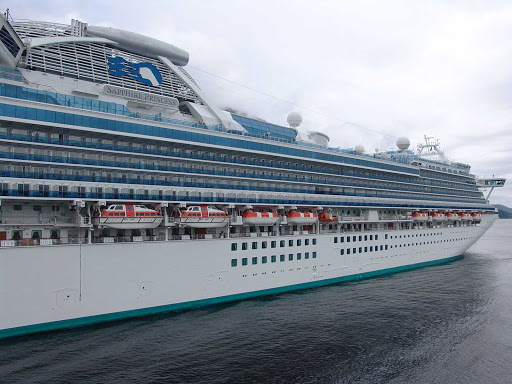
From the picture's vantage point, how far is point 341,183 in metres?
37.4

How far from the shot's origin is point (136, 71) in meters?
28.0

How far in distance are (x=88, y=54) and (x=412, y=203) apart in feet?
125

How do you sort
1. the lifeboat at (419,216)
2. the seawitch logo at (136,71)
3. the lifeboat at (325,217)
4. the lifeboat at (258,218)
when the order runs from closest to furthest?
the seawitch logo at (136,71) → the lifeboat at (258,218) → the lifeboat at (325,217) → the lifeboat at (419,216)

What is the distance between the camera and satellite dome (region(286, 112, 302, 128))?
39.7m

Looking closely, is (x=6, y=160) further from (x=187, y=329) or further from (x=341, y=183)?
(x=341, y=183)

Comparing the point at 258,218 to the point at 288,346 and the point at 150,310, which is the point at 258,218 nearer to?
the point at 150,310

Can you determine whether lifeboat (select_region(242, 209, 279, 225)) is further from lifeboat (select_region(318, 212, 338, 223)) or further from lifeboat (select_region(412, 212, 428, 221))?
lifeboat (select_region(412, 212, 428, 221))

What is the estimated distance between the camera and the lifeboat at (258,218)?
2828 centimetres

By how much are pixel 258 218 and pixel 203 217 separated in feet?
16.5

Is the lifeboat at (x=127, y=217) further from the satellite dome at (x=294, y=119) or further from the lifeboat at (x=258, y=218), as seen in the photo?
the satellite dome at (x=294, y=119)

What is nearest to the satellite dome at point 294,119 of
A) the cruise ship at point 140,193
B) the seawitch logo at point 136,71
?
the cruise ship at point 140,193

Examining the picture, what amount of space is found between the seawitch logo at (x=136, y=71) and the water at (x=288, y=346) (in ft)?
56.3

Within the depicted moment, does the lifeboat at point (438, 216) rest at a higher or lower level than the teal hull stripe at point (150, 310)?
higher

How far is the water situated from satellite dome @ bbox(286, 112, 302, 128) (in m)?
19.0
